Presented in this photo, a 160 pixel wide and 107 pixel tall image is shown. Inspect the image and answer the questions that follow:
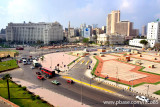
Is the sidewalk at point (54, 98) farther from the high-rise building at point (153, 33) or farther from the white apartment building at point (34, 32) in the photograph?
the white apartment building at point (34, 32)

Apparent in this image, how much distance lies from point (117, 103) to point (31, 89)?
18021 mm

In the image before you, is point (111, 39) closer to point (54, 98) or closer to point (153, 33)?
point (153, 33)

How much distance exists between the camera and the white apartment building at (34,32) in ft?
463

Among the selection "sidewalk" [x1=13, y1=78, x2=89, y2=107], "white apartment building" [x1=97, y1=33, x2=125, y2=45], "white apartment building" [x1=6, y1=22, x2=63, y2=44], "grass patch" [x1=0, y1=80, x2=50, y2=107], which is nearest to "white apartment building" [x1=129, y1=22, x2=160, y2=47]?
"white apartment building" [x1=97, y1=33, x2=125, y2=45]

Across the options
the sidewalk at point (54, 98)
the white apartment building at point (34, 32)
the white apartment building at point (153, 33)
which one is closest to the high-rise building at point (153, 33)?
the white apartment building at point (153, 33)

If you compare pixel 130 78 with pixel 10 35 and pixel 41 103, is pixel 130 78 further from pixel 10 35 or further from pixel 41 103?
pixel 10 35

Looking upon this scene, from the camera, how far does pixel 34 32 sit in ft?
490

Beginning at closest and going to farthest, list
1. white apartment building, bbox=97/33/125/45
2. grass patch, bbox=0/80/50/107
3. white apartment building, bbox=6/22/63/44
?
grass patch, bbox=0/80/50/107 → white apartment building, bbox=6/22/63/44 → white apartment building, bbox=97/33/125/45

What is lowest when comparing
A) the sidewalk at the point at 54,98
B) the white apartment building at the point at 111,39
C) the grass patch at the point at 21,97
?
the sidewalk at the point at 54,98

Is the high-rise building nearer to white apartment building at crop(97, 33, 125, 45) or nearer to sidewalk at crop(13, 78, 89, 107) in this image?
white apartment building at crop(97, 33, 125, 45)

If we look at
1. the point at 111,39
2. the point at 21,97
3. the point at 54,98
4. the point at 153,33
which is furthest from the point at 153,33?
the point at 21,97

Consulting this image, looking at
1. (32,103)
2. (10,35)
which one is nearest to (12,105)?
(32,103)

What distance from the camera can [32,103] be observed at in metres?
22.9

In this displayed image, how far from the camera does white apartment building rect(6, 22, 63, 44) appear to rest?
14112 centimetres
